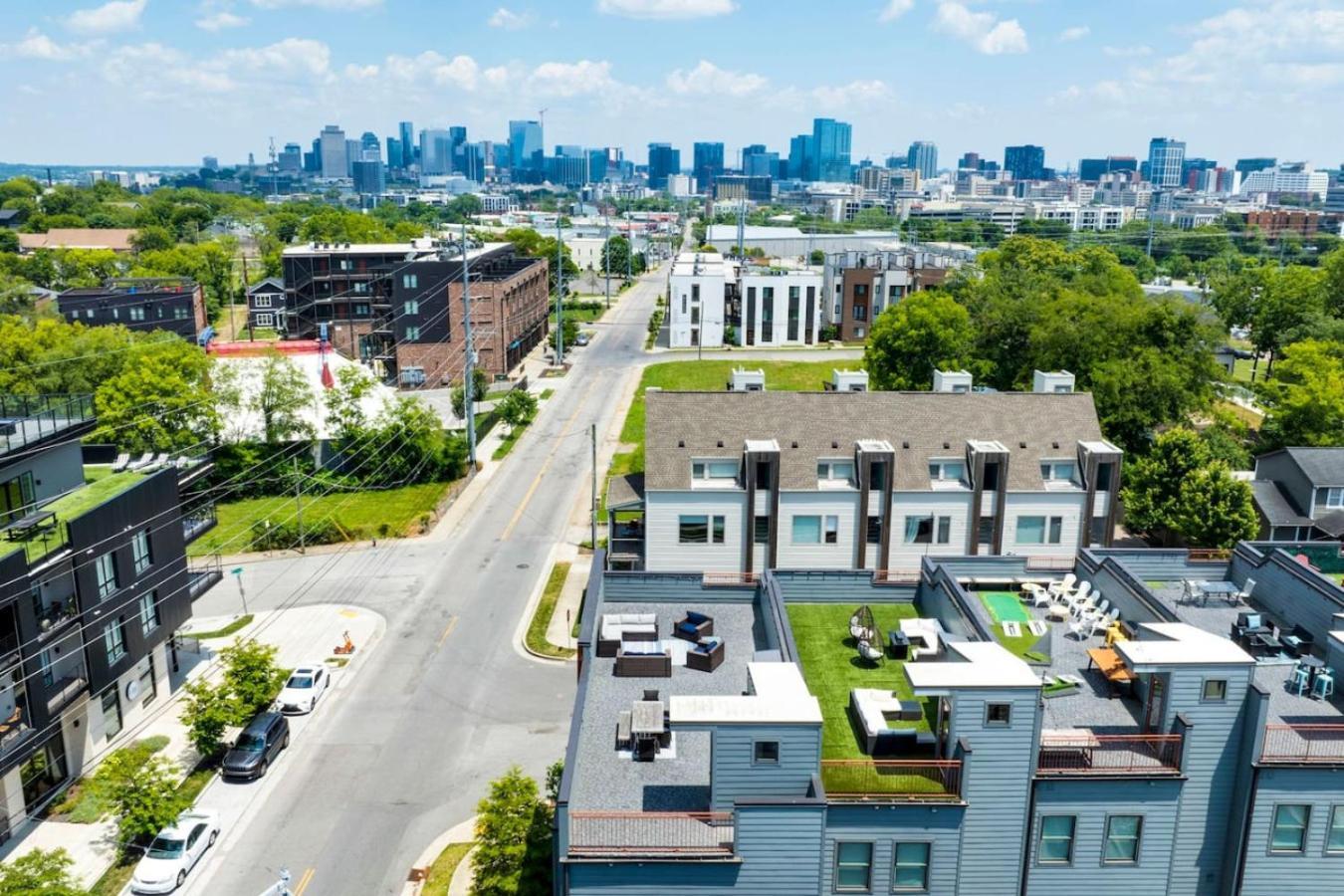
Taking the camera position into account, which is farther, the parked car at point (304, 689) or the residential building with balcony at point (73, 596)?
the parked car at point (304, 689)

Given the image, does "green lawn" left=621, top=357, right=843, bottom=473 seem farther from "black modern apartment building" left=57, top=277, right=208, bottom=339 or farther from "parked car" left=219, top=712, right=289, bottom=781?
"parked car" left=219, top=712, right=289, bottom=781

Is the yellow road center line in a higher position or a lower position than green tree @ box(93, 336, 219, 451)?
lower

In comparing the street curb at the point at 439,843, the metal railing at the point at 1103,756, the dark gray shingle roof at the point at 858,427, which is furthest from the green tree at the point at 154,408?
the metal railing at the point at 1103,756

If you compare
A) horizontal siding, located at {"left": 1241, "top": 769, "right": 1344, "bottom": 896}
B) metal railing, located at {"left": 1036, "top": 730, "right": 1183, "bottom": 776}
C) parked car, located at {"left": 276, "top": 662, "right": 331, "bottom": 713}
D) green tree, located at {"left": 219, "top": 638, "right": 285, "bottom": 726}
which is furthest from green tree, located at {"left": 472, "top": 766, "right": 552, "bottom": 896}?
horizontal siding, located at {"left": 1241, "top": 769, "right": 1344, "bottom": 896}

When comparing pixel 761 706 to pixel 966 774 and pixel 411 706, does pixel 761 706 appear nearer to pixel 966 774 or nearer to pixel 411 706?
pixel 966 774

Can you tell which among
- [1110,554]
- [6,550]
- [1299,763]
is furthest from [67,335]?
[1299,763]

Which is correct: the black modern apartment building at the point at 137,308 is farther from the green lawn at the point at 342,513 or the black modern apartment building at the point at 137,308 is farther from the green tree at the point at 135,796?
the green tree at the point at 135,796

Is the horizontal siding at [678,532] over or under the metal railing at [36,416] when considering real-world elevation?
under
